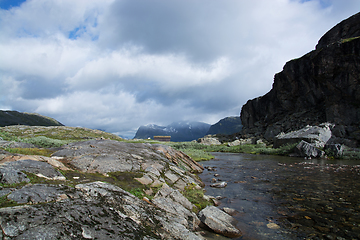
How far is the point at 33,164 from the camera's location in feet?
24.3

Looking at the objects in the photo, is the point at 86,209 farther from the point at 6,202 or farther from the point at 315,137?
the point at 315,137

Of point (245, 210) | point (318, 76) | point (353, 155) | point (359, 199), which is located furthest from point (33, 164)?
point (318, 76)

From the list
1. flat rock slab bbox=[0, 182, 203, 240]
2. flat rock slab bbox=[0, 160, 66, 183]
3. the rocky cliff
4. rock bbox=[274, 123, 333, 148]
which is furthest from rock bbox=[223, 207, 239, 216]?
the rocky cliff

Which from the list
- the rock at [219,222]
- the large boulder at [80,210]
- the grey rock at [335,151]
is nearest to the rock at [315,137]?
the grey rock at [335,151]

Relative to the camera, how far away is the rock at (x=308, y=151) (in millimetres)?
33094

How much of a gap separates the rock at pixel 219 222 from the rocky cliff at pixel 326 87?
164 feet

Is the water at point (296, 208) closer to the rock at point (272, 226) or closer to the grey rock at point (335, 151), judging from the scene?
the rock at point (272, 226)

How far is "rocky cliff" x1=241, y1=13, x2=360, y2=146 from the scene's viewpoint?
48281 mm

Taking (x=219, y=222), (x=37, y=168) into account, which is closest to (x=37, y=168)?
(x=37, y=168)

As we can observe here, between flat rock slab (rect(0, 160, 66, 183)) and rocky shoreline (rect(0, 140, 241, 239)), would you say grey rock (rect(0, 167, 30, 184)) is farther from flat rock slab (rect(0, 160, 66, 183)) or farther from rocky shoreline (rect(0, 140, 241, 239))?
flat rock slab (rect(0, 160, 66, 183))

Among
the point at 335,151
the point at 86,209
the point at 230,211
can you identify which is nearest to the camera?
the point at 86,209

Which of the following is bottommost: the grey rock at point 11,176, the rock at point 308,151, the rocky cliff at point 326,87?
the rock at point 308,151

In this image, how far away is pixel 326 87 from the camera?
192 ft

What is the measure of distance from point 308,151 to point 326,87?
38259mm
